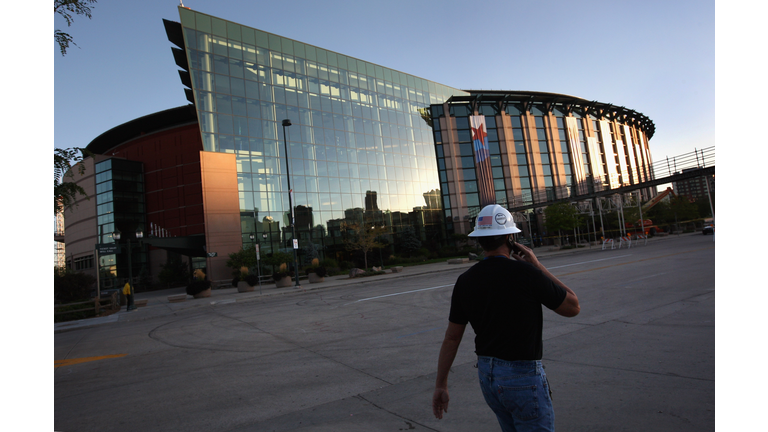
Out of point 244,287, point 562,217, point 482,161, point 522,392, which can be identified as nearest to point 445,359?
point 522,392

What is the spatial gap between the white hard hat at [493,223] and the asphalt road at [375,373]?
2.41 meters

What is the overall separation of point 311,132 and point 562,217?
85.9ft

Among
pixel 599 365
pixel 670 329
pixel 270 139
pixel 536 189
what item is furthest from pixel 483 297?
pixel 536 189

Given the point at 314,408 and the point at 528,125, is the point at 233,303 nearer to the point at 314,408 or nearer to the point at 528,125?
the point at 314,408

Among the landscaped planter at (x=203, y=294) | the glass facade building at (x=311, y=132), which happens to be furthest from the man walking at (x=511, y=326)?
the glass facade building at (x=311, y=132)

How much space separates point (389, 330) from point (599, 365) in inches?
177

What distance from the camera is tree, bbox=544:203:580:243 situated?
38.2 m

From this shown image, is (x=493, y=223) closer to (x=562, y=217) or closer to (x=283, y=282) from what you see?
(x=283, y=282)

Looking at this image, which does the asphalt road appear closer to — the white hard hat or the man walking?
the man walking

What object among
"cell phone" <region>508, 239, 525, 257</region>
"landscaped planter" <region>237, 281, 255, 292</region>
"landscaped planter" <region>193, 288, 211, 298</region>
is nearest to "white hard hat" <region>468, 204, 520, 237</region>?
"cell phone" <region>508, 239, 525, 257</region>

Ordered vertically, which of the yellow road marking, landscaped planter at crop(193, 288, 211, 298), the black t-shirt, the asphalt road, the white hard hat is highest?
the white hard hat

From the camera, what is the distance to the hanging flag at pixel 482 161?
1962 inches

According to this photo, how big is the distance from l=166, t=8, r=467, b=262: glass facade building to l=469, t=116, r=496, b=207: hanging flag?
5.89 metres

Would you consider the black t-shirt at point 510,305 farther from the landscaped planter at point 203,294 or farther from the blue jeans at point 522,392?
the landscaped planter at point 203,294
